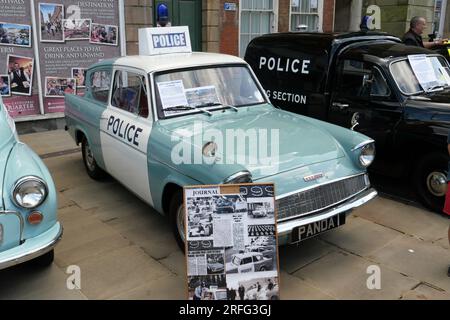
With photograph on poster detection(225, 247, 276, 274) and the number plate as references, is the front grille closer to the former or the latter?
the number plate

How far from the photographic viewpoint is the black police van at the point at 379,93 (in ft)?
16.5

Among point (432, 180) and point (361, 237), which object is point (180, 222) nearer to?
point (361, 237)

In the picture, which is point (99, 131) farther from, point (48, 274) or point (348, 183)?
point (348, 183)

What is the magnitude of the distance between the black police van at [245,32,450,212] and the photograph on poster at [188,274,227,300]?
297cm

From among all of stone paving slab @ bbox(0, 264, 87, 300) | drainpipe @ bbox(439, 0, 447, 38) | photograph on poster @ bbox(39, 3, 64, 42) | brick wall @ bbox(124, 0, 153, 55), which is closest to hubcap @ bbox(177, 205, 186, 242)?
stone paving slab @ bbox(0, 264, 87, 300)

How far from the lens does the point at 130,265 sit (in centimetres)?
397

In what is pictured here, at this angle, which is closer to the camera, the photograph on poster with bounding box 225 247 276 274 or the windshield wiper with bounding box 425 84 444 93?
the photograph on poster with bounding box 225 247 276 274

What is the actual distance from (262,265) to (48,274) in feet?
6.10

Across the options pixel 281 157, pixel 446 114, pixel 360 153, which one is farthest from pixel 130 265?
pixel 446 114

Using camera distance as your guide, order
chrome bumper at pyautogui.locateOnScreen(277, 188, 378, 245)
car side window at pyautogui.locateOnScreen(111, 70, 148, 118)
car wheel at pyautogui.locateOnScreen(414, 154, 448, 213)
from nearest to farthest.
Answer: chrome bumper at pyautogui.locateOnScreen(277, 188, 378, 245), car side window at pyautogui.locateOnScreen(111, 70, 148, 118), car wheel at pyautogui.locateOnScreen(414, 154, 448, 213)

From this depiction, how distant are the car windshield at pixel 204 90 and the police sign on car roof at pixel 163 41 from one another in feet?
2.64

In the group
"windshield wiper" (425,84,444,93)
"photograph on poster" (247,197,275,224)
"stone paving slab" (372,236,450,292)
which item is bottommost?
"stone paving slab" (372,236,450,292)

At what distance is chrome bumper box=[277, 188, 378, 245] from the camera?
3469 millimetres

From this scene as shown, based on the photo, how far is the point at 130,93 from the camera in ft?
15.9
